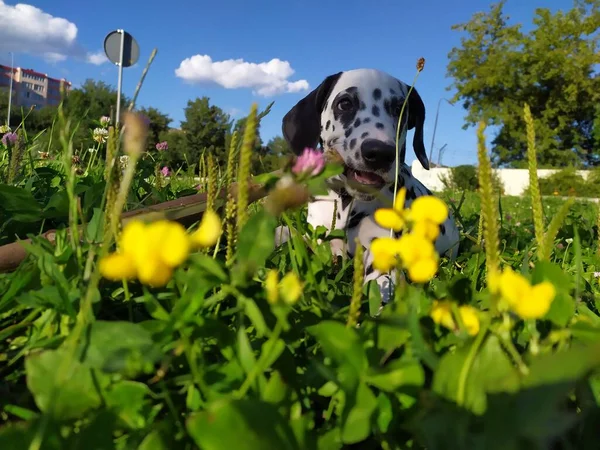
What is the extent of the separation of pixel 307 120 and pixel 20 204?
62.0 inches

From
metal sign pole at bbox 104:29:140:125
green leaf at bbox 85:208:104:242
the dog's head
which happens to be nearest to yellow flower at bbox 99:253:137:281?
green leaf at bbox 85:208:104:242

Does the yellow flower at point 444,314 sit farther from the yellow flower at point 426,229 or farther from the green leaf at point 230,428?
the green leaf at point 230,428

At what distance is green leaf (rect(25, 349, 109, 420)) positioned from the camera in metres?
0.47

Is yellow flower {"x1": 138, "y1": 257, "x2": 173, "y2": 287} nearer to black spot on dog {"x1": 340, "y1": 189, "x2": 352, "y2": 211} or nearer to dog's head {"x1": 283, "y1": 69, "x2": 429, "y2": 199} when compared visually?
dog's head {"x1": 283, "y1": 69, "x2": 429, "y2": 199}

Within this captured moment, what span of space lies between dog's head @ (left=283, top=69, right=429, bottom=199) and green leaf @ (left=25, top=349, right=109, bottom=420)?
1.48 meters

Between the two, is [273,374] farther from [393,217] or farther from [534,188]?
[534,188]

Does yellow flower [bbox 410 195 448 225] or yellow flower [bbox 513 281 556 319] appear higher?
yellow flower [bbox 410 195 448 225]

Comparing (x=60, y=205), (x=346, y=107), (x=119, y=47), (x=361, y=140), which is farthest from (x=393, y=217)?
(x=119, y=47)

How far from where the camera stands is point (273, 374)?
0.50m

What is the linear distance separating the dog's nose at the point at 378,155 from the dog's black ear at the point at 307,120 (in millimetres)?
551

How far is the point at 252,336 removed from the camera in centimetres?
70

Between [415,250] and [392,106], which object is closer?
[415,250]

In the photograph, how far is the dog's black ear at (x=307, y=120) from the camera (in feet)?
8.02

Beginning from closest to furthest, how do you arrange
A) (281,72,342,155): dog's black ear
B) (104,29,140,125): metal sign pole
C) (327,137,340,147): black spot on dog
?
(327,137,340,147): black spot on dog < (281,72,342,155): dog's black ear < (104,29,140,125): metal sign pole
